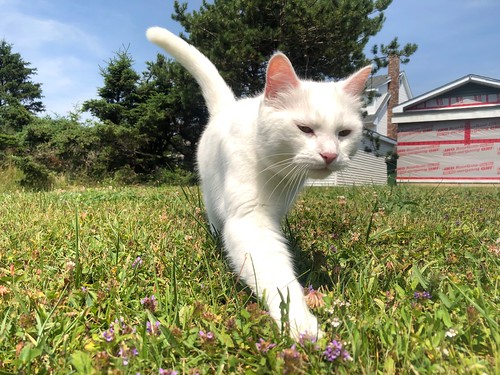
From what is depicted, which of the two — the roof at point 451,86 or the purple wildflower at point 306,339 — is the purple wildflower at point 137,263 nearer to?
the purple wildflower at point 306,339

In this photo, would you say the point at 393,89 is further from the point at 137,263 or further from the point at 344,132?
the point at 137,263

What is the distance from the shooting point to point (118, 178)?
11180 millimetres

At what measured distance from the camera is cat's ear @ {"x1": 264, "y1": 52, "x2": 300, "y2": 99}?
6.09 feet

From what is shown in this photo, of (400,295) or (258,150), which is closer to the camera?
(400,295)

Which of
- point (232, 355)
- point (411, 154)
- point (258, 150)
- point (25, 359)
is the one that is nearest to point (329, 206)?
point (258, 150)

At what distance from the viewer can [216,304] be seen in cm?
151

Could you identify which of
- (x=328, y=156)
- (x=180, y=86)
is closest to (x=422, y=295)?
(x=328, y=156)

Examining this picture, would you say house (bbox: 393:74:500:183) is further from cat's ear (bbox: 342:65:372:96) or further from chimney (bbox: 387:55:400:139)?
cat's ear (bbox: 342:65:372:96)

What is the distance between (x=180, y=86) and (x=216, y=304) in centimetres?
1155

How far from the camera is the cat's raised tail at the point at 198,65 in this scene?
2830 millimetres

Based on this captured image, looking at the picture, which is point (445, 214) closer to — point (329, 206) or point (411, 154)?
point (329, 206)

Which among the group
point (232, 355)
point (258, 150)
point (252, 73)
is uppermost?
point (252, 73)

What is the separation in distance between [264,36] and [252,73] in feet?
3.95

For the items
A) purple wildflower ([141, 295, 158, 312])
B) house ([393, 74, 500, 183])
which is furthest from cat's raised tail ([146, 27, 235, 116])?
house ([393, 74, 500, 183])
